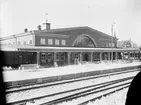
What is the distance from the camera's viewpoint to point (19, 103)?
5.02m

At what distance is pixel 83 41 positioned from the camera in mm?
29844

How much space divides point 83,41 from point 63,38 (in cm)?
520

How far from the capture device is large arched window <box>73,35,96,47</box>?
2866 cm

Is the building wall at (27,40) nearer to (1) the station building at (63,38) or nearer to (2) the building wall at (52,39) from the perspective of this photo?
(1) the station building at (63,38)

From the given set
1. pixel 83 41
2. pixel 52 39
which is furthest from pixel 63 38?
pixel 83 41

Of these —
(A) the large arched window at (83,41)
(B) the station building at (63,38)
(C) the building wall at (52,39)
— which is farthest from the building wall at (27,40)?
→ (A) the large arched window at (83,41)

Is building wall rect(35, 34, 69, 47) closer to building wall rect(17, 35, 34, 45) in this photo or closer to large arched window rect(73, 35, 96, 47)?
building wall rect(17, 35, 34, 45)

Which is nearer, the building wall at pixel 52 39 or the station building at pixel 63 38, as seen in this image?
the station building at pixel 63 38

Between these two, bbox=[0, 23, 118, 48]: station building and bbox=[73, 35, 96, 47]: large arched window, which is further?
bbox=[73, 35, 96, 47]: large arched window

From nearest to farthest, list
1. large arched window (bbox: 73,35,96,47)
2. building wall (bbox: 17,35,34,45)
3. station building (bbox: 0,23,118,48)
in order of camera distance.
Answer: building wall (bbox: 17,35,34,45)
station building (bbox: 0,23,118,48)
large arched window (bbox: 73,35,96,47)

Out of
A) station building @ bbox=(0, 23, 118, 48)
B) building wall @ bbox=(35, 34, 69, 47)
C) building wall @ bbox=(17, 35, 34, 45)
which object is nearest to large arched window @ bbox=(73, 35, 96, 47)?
station building @ bbox=(0, 23, 118, 48)

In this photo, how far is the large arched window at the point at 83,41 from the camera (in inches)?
1128

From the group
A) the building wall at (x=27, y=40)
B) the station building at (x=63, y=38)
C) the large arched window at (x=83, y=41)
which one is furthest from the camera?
the large arched window at (x=83, y=41)

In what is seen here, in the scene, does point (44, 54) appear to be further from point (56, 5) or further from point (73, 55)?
point (56, 5)
